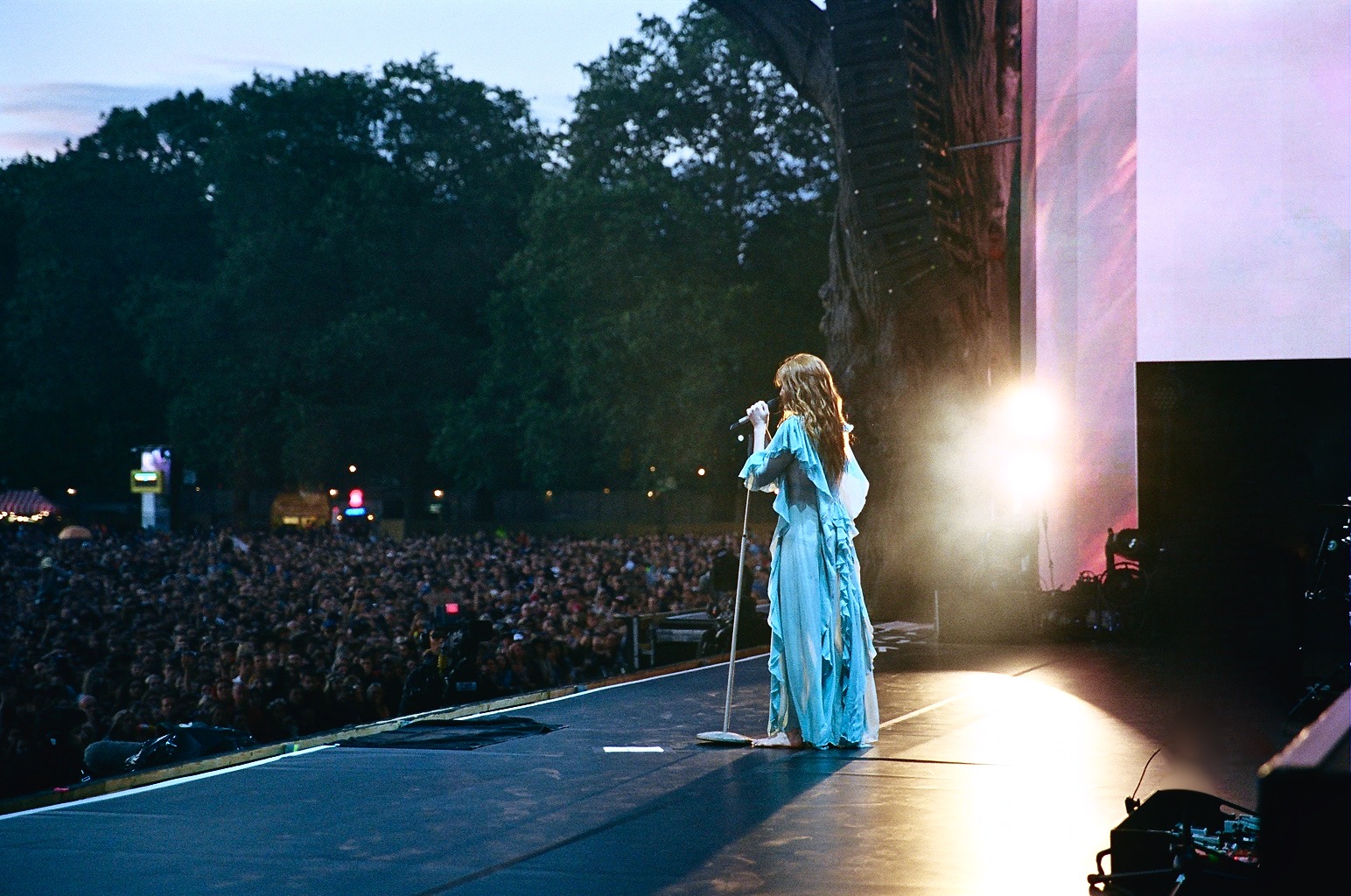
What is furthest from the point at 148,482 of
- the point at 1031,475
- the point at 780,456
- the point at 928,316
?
the point at 780,456

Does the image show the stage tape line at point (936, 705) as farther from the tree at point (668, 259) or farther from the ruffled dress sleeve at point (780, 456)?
the tree at point (668, 259)

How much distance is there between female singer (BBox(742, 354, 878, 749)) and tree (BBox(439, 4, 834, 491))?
2690 centimetres

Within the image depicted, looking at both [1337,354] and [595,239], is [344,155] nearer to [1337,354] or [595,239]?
[595,239]

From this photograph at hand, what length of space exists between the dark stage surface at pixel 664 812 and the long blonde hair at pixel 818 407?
128 centimetres

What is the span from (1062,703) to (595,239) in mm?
29212

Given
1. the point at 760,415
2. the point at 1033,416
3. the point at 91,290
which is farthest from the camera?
the point at 91,290

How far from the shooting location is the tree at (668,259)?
33.7 meters

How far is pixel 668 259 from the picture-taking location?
35000 mm

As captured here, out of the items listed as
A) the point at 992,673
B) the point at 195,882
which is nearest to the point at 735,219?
the point at 992,673

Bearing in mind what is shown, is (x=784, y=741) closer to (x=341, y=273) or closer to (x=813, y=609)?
(x=813, y=609)

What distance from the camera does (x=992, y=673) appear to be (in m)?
8.72

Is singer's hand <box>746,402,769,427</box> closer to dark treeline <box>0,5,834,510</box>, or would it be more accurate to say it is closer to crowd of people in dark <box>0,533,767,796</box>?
crowd of people in dark <box>0,533,767,796</box>

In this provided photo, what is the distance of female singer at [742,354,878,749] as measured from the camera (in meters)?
5.98

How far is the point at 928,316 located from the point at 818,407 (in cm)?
878
